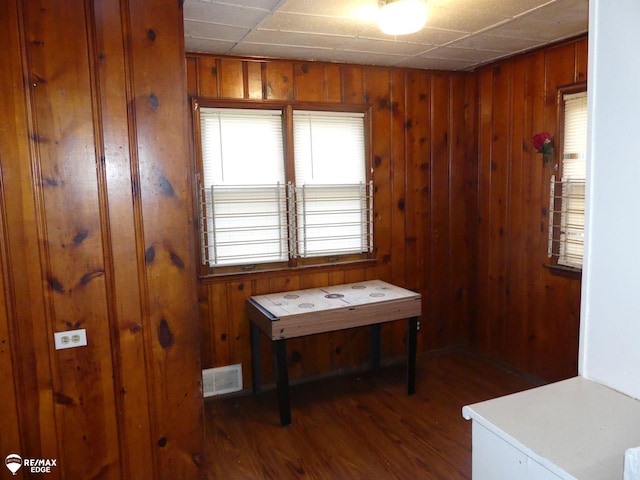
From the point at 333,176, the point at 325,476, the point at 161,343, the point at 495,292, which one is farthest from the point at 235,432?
the point at 495,292

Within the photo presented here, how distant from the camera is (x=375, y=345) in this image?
3.78 metres

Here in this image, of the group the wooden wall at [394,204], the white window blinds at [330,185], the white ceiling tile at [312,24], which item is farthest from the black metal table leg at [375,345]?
the white ceiling tile at [312,24]

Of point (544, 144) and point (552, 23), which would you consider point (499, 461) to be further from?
point (544, 144)

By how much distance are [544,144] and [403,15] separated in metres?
1.61

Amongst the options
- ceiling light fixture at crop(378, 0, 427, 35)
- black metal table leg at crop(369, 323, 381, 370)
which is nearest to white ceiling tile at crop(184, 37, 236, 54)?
ceiling light fixture at crop(378, 0, 427, 35)

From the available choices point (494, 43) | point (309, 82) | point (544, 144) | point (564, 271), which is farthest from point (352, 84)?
point (564, 271)

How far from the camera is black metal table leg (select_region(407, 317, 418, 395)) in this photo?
10.8ft

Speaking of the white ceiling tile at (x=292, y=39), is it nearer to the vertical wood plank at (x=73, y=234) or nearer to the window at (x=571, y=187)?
the vertical wood plank at (x=73, y=234)

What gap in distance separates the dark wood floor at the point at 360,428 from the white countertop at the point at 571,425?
1.49 meters

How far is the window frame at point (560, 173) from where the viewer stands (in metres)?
3.06

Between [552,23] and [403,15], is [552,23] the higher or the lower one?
the higher one

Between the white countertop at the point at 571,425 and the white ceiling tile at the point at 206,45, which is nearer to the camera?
the white countertop at the point at 571,425

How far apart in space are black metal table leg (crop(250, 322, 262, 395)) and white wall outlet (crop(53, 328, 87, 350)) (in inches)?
59.5

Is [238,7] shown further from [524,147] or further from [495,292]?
[495,292]
